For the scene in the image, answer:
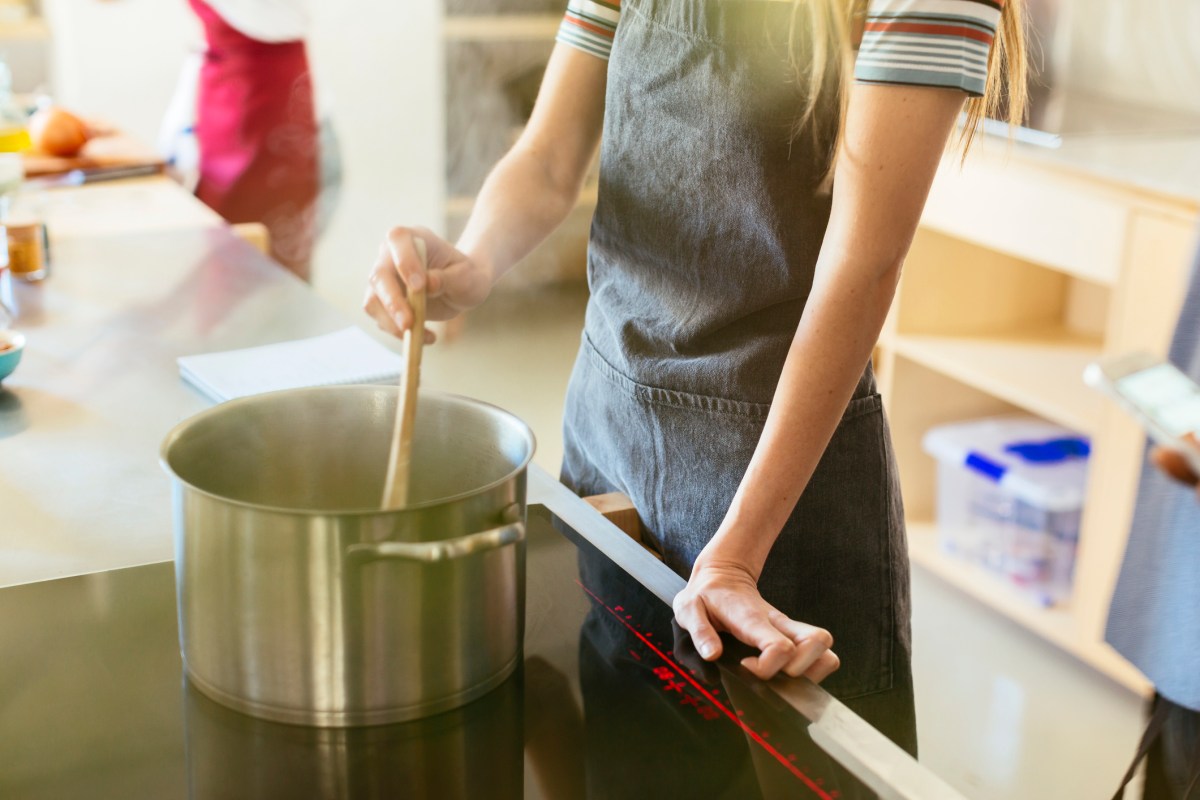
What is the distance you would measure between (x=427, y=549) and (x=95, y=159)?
1.87 metres

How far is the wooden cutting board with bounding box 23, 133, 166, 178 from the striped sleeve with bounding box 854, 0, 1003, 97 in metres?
1.76

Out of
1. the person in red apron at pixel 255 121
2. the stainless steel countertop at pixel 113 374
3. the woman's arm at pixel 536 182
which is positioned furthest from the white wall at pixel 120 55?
the woman's arm at pixel 536 182

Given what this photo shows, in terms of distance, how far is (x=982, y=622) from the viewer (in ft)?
7.84

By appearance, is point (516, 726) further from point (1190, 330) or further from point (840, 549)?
point (1190, 330)

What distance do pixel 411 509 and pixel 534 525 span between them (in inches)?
13.7

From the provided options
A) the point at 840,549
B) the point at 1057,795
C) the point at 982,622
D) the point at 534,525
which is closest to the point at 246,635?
the point at 534,525

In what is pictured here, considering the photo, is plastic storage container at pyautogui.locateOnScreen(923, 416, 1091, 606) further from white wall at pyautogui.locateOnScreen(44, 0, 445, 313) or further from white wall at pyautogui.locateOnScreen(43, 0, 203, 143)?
white wall at pyautogui.locateOnScreen(43, 0, 203, 143)

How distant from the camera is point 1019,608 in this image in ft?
7.47

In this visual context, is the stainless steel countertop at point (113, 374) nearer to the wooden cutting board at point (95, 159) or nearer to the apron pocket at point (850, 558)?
the wooden cutting board at point (95, 159)

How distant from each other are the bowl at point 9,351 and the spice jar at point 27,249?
38 centimetres

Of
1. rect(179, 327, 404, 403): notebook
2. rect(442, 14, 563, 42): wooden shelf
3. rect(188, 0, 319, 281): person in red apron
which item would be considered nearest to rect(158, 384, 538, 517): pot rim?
rect(179, 327, 404, 403): notebook

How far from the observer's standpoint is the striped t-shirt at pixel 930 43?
0.81 m

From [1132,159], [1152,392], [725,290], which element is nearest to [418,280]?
[725,290]

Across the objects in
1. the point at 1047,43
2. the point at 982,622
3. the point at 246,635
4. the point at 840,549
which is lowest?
the point at 982,622
